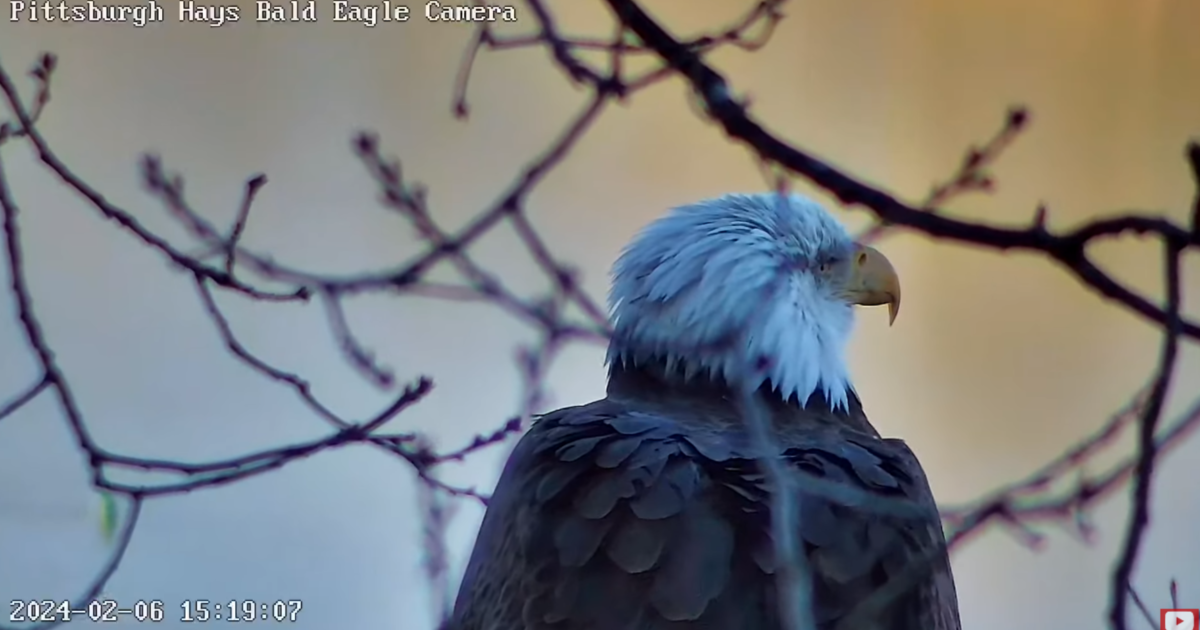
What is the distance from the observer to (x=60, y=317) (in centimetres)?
186

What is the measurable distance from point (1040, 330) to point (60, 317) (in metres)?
1.77

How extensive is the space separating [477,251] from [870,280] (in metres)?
0.79

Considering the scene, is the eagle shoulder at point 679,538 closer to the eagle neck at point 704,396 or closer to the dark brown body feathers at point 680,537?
the dark brown body feathers at point 680,537

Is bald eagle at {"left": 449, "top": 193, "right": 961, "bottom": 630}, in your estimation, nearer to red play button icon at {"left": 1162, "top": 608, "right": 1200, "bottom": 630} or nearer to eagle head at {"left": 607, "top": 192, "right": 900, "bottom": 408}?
eagle head at {"left": 607, "top": 192, "right": 900, "bottom": 408}

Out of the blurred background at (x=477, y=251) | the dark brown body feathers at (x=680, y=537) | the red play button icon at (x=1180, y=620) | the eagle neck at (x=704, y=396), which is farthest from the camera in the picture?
the blurred background at (x=477, y=251)

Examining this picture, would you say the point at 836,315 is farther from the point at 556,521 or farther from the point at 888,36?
the point at 888,36

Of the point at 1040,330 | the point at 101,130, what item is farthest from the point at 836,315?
the point at 101,130

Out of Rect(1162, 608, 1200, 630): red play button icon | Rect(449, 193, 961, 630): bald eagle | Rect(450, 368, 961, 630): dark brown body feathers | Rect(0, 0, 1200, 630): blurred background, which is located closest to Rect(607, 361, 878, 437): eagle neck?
Rect(449, 193, 961, 630): bald eagle

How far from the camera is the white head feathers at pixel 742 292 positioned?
4.56ft

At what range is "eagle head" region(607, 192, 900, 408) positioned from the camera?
1.39 meters

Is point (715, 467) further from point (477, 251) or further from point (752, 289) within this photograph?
point (477, 251)

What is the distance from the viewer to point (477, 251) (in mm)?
1989

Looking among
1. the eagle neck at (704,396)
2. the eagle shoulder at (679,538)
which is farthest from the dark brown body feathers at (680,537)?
the eagle neck at (704,396)

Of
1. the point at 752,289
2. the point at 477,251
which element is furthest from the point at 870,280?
the point at 477,251
